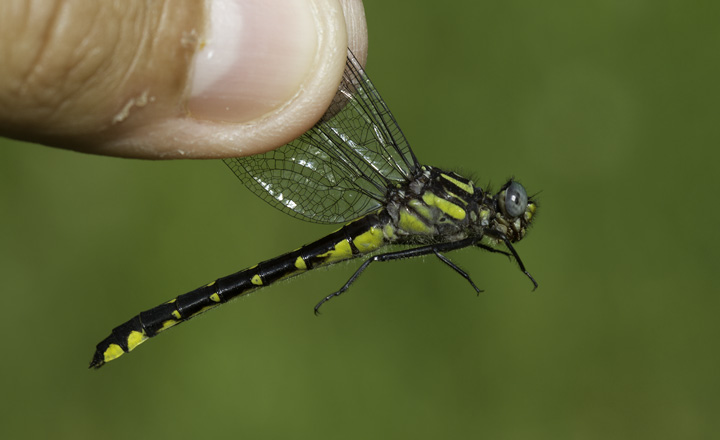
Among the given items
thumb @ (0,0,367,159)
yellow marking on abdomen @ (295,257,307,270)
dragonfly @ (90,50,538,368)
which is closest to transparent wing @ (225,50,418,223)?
dragonfly @ (90,50,538,368)

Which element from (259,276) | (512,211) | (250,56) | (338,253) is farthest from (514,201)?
(250,56)

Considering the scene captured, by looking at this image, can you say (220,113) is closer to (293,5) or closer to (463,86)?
(293,5)

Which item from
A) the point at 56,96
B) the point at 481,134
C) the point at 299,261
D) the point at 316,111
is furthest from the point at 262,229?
the point at 56,96

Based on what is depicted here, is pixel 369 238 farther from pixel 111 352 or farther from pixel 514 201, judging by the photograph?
pixel 111 352

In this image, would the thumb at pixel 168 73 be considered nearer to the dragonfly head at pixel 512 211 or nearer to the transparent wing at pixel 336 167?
the transparent wing at pixel 336 167

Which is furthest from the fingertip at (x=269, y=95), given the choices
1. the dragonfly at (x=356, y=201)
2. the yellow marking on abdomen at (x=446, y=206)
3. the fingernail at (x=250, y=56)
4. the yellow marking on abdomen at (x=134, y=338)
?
the yellow marking on abdomen at (x=134, y=338)

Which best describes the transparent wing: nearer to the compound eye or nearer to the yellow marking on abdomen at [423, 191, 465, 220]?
the yellow marking on abdomen at [423, 191, 465, 220]
